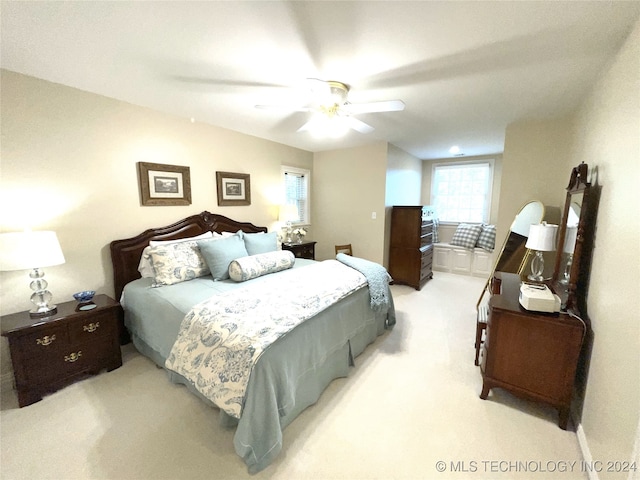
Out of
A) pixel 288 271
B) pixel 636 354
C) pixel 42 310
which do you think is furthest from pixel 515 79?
pixel 42 310

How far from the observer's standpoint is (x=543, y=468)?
143cm

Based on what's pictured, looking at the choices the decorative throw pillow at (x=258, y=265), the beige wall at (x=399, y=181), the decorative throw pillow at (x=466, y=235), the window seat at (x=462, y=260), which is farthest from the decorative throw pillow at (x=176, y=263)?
the decorative throw pillow at (x=466, y=235)

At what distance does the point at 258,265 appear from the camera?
2.63 m

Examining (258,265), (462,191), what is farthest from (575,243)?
(462,191)

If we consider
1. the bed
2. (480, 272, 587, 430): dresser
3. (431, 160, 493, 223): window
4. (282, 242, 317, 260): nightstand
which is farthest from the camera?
(431, 160, 493, 223): window

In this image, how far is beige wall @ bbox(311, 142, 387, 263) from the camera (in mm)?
4211

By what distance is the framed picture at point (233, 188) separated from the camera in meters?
3.41

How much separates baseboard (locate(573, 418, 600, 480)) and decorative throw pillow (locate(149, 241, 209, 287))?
2.98 m

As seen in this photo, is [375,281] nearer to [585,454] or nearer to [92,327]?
[585,454]

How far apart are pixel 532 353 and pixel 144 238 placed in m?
3.43

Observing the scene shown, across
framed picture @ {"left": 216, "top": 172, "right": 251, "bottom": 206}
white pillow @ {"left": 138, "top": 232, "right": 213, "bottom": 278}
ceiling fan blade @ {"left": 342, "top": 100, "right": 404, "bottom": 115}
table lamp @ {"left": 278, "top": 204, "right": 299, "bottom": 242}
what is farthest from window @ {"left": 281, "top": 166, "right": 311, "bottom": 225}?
ceiling fan blade @ {"left": 342, "top": 100, "right": 404, "bottom": 115}

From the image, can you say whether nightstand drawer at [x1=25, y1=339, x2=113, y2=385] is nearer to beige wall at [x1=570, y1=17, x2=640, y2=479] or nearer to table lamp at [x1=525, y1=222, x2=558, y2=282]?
beige wall at [x1=570, y1=17, x2=640, y2=479]

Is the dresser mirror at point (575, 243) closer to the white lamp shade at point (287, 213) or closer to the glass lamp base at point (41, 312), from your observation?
the white lamp shade at point (287, 213)

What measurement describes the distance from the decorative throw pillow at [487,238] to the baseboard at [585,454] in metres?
3.74
